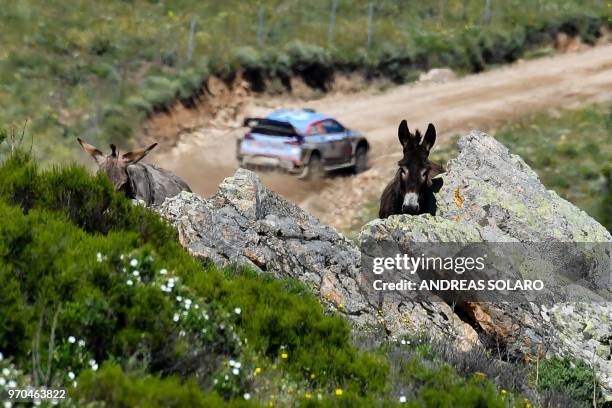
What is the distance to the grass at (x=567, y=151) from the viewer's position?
97.9 feet

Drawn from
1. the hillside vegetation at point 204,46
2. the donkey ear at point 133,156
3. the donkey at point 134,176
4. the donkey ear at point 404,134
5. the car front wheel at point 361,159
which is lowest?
the car front wheel at point 361,159

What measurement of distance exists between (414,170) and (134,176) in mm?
4527

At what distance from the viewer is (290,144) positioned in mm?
29422

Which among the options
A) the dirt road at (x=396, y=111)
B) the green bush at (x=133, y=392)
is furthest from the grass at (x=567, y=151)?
the green bush at (x=133, y=392)

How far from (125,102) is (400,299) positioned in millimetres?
23392

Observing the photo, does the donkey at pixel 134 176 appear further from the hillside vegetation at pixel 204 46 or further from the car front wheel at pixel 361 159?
the car front wheel at pixel 361 159

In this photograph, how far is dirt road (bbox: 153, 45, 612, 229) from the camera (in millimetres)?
30497

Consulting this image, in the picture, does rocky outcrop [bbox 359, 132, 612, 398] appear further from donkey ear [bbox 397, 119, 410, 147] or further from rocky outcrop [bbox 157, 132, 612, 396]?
donkey ear [bbox 397, 119, 410, 147]

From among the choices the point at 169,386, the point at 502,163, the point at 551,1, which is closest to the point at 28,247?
the point at 169,386

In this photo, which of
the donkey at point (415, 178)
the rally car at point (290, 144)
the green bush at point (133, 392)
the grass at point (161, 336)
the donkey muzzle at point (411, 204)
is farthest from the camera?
the rally car at point (290, 144)

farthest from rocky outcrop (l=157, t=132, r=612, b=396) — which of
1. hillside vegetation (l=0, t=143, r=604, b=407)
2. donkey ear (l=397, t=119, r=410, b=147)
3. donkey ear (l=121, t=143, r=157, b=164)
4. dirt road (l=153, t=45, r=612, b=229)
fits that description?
dirt road (l=153, t=45, r=612, b=229)

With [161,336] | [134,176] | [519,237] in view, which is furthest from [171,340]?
[134,176]

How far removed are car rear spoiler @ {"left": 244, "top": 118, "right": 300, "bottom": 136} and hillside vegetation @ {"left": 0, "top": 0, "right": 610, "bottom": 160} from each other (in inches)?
219

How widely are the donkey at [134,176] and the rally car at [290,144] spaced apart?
12.3 meters
